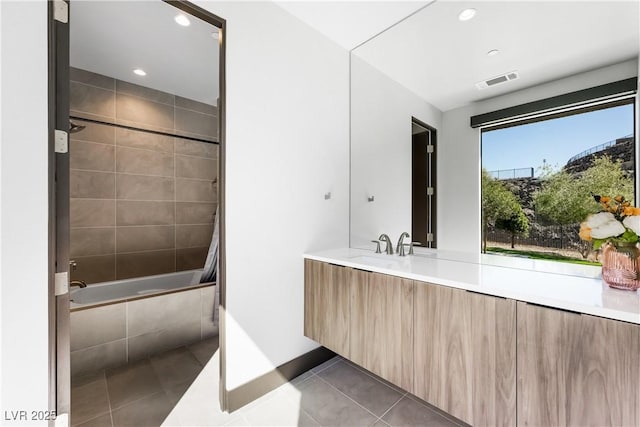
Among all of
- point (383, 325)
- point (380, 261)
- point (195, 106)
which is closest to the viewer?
point (383, 325)

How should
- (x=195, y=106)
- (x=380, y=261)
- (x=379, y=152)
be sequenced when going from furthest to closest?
(x=195, y=106) → (x=379, y=152) → (x=380, y=261)

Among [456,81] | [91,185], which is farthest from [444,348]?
[91,185]

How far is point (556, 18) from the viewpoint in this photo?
4.40 feet

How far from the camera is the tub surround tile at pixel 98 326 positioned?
1.91m

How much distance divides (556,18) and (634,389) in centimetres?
159

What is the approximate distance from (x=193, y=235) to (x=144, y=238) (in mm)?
545

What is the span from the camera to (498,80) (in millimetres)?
1511

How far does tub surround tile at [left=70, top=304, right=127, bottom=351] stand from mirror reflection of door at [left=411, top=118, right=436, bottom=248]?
89.1 inches

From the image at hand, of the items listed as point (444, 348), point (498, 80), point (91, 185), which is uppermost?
point (498, 80)

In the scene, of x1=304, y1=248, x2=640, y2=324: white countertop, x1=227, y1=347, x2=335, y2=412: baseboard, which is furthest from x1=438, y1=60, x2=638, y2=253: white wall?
x1=227, y1=347, x2=335, y2=412: baseboard

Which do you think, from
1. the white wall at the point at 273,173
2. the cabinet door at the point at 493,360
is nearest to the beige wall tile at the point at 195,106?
the white wall at the point at 273,173

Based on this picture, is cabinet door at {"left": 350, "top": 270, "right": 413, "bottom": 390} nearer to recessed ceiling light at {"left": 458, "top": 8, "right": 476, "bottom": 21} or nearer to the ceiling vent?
the ceiling vent

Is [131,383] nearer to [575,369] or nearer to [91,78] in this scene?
[575,369]

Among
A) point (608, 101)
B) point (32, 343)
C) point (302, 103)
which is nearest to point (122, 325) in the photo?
point (32, 343)
